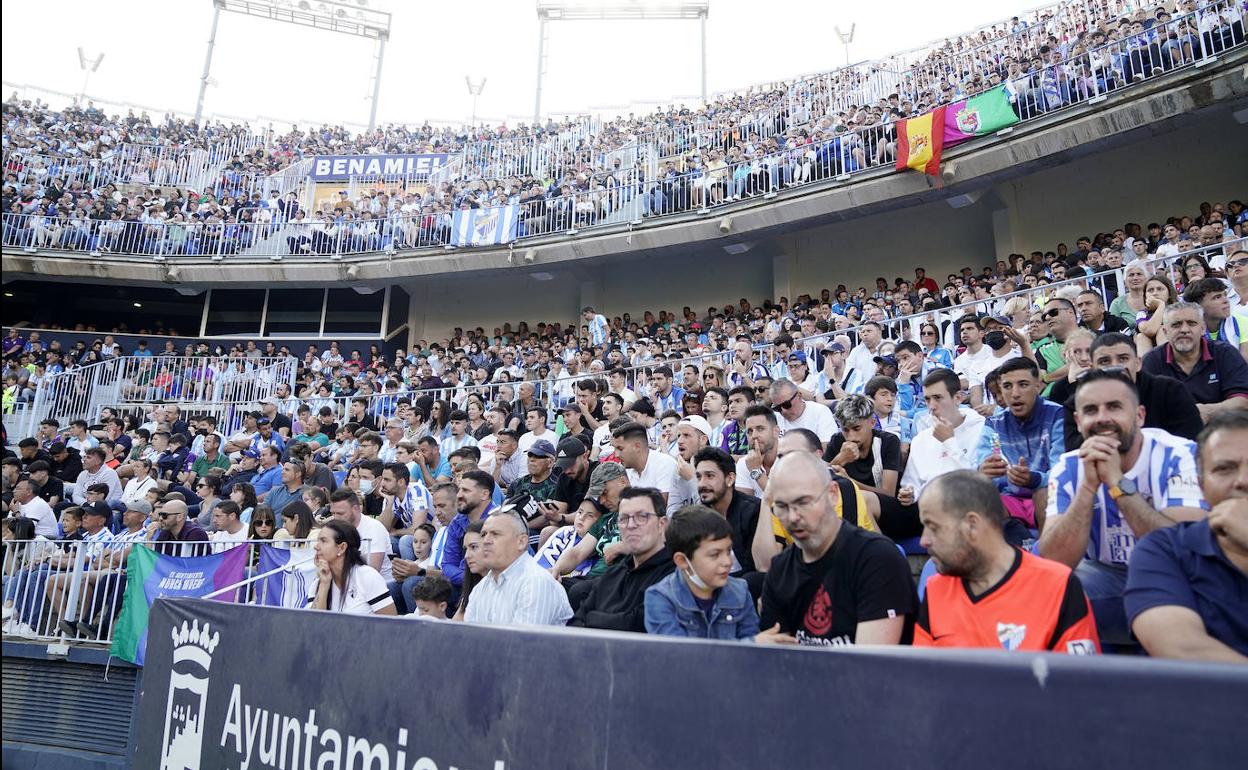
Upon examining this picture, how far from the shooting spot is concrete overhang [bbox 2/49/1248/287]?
45.3 feet

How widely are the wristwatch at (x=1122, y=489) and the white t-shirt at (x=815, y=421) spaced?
3.92m

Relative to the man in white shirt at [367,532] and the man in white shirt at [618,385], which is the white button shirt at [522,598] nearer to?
the man in white shirt at [367,532]

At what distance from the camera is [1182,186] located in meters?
16.3

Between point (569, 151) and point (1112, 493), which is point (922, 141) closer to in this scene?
point (569, 151)


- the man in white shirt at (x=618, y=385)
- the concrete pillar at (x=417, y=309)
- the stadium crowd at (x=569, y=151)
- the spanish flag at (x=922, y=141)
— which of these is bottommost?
the man in white shirt at (x=618, y=385)

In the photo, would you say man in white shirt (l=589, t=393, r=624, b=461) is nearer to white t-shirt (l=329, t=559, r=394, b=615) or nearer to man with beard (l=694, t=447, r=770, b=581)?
white t-shirt (l=329, t=559, r=394, b=615)

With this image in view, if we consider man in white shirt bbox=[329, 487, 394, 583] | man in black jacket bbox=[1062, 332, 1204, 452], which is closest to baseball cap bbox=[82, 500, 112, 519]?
man in white shirt bbox=[329, 487, 394, 583]

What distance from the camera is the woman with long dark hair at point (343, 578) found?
5594 mm

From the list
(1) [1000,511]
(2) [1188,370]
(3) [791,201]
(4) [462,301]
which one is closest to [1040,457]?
(2) [1188,370]

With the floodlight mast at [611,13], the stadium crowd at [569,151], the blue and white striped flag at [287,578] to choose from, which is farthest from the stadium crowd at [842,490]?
the floodlight mast at [611,13]

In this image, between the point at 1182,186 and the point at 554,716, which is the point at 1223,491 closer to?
the point at 554,716

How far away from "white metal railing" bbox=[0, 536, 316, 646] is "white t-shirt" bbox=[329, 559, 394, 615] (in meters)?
2.70

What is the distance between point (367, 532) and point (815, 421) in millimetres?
3928

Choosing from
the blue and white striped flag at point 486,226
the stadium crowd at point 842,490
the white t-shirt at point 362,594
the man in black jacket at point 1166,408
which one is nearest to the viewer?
the stadium crowd at point 842,490
